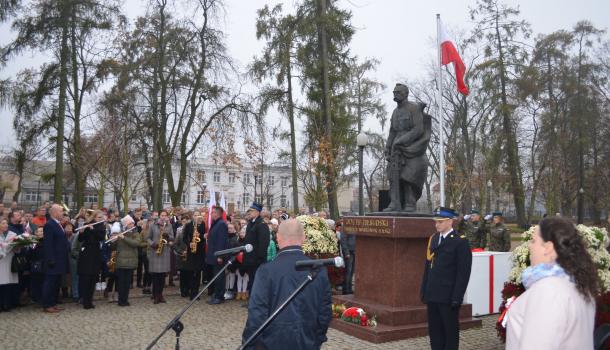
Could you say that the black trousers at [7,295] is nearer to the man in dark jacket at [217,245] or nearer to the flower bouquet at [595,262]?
the man in dark jacket at [217,245]

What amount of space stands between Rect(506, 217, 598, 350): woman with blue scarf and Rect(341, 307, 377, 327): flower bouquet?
5539mm

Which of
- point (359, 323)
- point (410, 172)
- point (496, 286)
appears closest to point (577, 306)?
point (359, 323)

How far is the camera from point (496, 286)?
10016mm

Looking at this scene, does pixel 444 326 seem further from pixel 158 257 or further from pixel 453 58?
pixel 453 58

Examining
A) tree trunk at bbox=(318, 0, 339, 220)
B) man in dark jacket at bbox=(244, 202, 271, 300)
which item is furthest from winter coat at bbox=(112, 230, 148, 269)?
tree trunk at bbox=(318, 0, 339, 220)

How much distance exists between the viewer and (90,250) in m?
10.2

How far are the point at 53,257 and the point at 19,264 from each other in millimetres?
865

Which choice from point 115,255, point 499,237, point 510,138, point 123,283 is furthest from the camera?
point 510,138

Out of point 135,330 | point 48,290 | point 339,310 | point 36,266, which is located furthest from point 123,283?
point 339,310

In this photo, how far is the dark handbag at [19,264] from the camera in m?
9.83

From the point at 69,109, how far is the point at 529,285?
2425cm

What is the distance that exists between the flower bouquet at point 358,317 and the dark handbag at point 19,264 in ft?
20.7

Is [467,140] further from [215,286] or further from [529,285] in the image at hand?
[529,285]

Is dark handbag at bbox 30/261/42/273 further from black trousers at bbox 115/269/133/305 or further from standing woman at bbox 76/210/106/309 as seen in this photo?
black trousers at bbox 115/269/133/305
